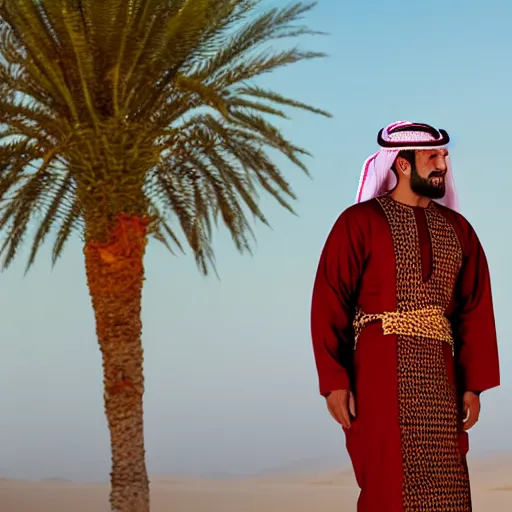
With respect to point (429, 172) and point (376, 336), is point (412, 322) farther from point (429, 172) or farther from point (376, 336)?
point (429, 172)

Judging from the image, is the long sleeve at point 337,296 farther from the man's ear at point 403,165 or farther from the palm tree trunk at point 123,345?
the palm tree trunk at point 123,345

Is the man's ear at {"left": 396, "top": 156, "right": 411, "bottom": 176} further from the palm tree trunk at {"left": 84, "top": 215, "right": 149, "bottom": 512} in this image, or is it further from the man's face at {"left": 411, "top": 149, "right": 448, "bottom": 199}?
the palm tree trunk at {"left": 84, "top": 215, "right": 149, "bottom": 512}

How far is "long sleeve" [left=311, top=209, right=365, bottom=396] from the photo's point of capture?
4926 millimetres

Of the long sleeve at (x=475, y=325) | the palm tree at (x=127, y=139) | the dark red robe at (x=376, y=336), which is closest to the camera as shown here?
the dark red robe at (x=376, y=336)

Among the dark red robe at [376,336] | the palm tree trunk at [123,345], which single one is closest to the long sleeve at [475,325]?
the dark red robe at [376,336]

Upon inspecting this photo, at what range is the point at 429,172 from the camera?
5078mm

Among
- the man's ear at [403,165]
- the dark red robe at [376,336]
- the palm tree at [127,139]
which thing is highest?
the palm tree at [127,139]

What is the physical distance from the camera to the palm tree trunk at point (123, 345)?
9.46 metres

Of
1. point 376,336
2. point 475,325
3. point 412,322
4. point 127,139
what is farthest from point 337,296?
point 127,139

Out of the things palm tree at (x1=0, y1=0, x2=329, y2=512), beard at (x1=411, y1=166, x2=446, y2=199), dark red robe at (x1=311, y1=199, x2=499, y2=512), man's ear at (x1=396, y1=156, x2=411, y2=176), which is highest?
palm tree at (x1=0, y1=0, x2=329, y2=512)

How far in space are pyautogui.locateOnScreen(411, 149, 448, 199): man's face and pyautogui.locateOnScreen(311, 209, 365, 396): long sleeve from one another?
0.33 metres

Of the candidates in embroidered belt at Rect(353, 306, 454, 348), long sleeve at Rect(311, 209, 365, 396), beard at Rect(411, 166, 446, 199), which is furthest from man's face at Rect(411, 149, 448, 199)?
embroidered belt at Rect(353, 306, 454, 348)

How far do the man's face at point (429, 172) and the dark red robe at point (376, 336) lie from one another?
11 centimetres

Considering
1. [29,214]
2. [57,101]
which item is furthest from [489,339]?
[29,214]
